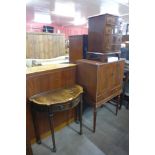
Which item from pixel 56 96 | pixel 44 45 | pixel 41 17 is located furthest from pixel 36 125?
pixel 41 17

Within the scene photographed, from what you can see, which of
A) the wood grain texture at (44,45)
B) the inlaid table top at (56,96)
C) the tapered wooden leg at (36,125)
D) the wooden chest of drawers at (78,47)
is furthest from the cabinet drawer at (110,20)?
the wood grain texture at (44,45)

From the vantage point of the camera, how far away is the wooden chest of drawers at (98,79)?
6.02 ft

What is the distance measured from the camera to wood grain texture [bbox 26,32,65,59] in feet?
12.4

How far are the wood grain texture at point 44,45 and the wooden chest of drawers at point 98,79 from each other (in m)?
2.19

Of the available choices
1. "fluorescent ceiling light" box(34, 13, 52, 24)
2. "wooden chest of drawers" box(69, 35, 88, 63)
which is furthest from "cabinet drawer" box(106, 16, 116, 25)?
"fluorescent ceiling light" box(34, 13, 52, 24)

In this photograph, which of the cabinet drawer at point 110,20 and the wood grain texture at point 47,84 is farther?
the cabinet drawer at point 110,20

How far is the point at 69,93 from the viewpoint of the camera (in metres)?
1.75

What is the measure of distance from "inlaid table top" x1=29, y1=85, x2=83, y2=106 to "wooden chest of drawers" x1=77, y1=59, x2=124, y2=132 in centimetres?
20

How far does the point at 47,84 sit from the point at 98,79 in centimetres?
65

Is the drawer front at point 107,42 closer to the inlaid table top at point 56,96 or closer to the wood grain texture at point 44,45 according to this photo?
the inlaid table top at point 56,96
